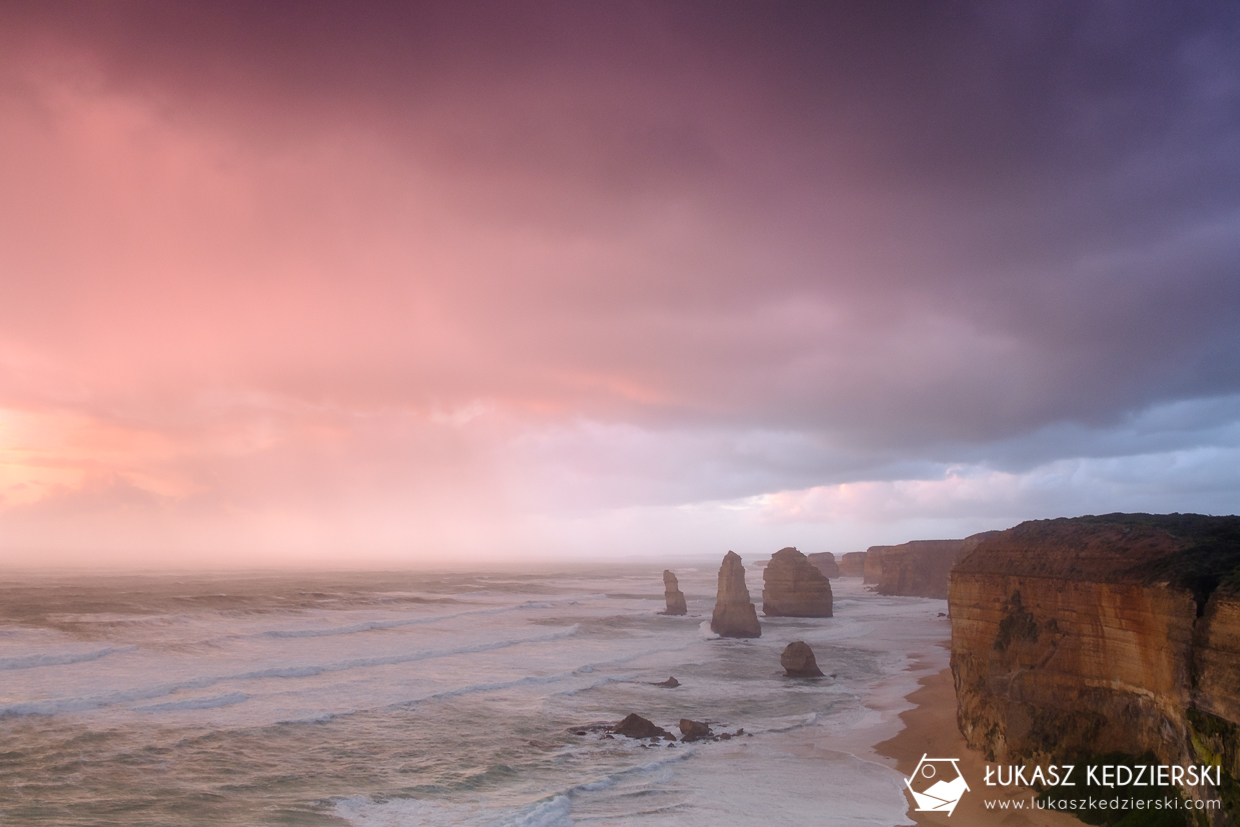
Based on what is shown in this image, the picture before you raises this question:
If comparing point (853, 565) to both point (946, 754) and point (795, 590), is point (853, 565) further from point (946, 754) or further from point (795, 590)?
point (946, 754)

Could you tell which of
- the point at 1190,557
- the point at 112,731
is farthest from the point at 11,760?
the point at 1190,557

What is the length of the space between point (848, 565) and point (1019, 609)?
5977 inches

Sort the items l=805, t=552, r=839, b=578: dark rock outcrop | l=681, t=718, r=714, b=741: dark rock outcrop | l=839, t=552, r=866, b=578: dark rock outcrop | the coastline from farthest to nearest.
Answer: l=839, t=552, r=866, b=578: dark rock outcrop, l=805, t=552, r=839, b=578: dark rock outcrop, l=681, t=718, r=714, b=741: dark rock outcrop, the coastline

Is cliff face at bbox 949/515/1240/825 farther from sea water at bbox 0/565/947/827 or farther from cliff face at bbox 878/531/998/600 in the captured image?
cliff face at bbox 878/531/998/600

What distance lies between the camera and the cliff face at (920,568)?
9200 centimetres

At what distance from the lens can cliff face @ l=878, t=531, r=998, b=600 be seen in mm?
92000

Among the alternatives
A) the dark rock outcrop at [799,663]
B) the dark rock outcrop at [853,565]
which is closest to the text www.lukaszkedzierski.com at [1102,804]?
the dark rock outcrop at [799,663]

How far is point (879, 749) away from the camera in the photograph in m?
23.6

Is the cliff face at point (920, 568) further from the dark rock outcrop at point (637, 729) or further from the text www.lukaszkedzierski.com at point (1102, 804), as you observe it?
the text www.lukaszkedzierski.com at point (1102, 804)

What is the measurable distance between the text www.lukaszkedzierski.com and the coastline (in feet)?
0.49

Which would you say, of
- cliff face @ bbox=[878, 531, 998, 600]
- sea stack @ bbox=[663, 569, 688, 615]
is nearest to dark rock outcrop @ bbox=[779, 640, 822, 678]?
sea stack @ bbox=[663, 569, 688, 615]

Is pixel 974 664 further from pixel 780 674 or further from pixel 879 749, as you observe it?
pixel 780 674

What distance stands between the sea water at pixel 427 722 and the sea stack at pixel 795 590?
7.75m

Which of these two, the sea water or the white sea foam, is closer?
the sea water
